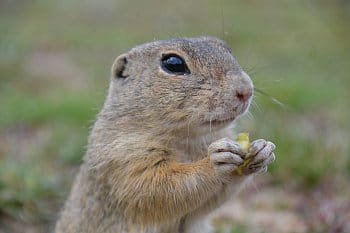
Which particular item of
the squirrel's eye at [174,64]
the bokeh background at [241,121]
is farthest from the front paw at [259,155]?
the bokeh background at [241,121]

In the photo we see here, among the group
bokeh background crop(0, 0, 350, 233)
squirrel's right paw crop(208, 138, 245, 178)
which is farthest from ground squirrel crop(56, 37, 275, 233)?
bokeh background crop(0, 0, 350, 233)

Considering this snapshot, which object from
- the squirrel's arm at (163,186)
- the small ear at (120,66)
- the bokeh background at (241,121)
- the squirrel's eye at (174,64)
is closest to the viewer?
the squirrel's arm at (163,186)

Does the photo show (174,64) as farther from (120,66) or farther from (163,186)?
(163,186)

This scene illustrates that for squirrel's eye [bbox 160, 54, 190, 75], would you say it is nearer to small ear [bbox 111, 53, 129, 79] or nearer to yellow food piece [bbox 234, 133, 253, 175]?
small ear [bbox 111, 53, 129, 79]

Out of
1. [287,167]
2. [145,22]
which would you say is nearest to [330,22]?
[145,22]

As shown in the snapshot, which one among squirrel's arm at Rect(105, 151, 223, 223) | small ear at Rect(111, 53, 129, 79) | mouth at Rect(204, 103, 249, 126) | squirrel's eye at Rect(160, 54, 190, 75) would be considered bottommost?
squirrel's arm at Rect(105, 151, 223, 223)

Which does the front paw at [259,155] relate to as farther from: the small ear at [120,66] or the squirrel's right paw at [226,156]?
the small ear at [120,66]
